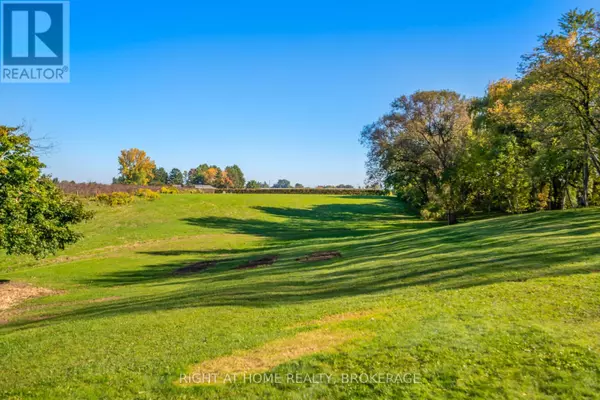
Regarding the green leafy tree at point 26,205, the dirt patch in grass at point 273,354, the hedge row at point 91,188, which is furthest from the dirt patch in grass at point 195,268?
the hedge row at point 91,188

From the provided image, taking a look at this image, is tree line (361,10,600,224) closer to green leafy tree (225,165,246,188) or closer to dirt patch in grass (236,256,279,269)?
dirt patch in grass (236,256,279,269)

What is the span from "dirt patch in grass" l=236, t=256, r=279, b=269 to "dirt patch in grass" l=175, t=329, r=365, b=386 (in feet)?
48.6

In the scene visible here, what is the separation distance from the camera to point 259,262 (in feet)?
81.2

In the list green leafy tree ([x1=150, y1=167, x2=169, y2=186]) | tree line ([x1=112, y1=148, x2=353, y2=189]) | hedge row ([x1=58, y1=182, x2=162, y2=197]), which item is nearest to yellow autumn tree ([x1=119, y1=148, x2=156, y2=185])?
tree line ([x1=112, y1=148, x2=353, y2=189])

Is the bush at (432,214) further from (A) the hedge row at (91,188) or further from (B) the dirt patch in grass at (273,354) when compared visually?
(A) the hedge row at (91,188)

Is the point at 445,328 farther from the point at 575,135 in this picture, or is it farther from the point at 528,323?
the point at 575,135

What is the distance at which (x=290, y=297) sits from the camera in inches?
522

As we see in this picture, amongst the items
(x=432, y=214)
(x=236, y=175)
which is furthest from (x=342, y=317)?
(x=236, y=175)

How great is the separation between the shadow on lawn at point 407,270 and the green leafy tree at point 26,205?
378 cm

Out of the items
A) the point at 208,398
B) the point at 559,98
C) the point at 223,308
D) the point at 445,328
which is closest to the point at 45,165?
the point at 223,308

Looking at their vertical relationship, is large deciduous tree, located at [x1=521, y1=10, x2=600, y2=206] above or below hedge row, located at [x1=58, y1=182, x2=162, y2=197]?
above

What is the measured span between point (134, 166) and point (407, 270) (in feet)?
430

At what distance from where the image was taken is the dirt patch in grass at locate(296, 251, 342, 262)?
75.2ft

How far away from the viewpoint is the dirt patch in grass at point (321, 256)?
2294cm
